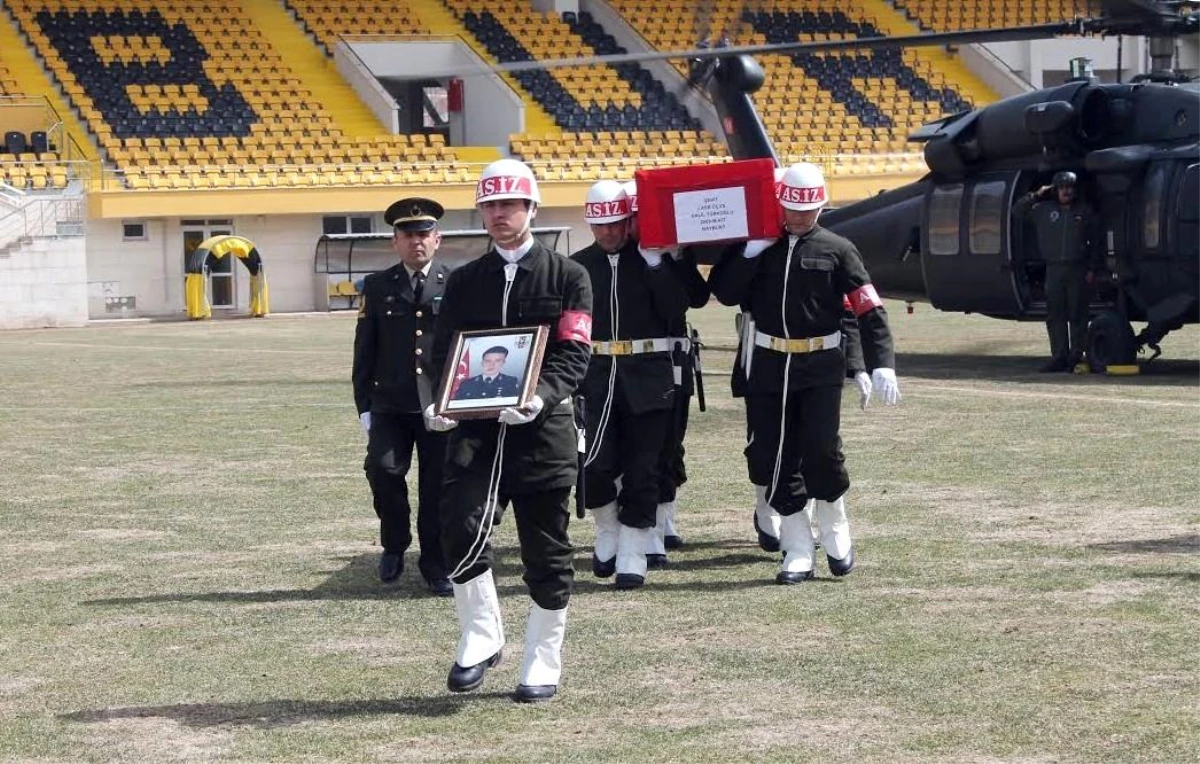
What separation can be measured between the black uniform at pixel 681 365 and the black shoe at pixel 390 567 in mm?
1358

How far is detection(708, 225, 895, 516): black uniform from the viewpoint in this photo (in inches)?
352

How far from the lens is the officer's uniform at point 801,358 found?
895 cm

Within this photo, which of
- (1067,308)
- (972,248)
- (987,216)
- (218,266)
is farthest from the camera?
(218,266)

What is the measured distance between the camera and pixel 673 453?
9766 mm

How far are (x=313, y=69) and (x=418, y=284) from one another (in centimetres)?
3550

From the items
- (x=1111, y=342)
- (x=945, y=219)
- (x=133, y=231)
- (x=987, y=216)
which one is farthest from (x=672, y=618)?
(x=133, y=231)

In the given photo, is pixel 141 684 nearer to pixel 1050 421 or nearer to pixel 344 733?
pixel 344 733

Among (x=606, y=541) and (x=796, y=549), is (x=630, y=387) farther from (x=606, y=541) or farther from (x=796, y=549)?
(x=796, y=549)

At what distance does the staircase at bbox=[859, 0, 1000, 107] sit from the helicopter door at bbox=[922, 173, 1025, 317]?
27.8 m

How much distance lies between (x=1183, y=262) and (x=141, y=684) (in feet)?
44.6

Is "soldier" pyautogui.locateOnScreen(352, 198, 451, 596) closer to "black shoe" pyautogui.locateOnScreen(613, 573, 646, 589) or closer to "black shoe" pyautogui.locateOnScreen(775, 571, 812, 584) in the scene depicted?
"black shoe" pyautogui.locateOnScreen(613, 573, 646, 589)

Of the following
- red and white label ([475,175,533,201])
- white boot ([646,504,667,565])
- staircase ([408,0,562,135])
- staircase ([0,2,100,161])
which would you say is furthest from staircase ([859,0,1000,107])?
red and white label ([475,175,533,201])

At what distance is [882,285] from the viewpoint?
2234 centimetres

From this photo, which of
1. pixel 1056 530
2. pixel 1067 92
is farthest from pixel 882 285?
pixel 1056 530
